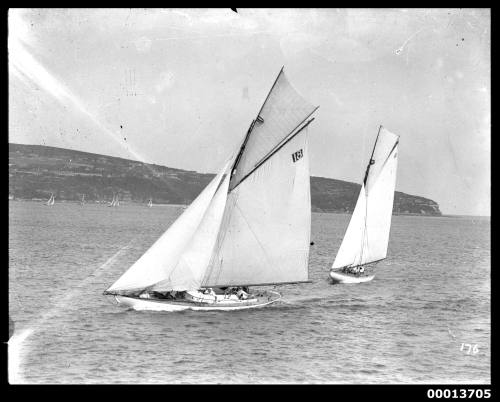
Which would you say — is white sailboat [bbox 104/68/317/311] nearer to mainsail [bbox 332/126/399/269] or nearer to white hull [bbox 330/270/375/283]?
white hull [bbox 330/270/375/283]

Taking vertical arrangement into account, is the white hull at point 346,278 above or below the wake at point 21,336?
above

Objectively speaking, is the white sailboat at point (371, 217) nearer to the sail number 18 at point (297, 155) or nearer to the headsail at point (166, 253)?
the sail number 18 at point (297, 155)

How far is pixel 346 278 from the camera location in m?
60.2

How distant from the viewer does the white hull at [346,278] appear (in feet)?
194

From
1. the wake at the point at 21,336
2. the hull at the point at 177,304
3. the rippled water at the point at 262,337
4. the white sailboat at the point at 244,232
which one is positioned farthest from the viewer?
the hull at the point at 177,304

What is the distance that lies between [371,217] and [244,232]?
2161 centimetres

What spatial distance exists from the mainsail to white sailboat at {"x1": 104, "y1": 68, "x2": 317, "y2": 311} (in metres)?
15.9

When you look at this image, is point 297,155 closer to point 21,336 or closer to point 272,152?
point 272,152
